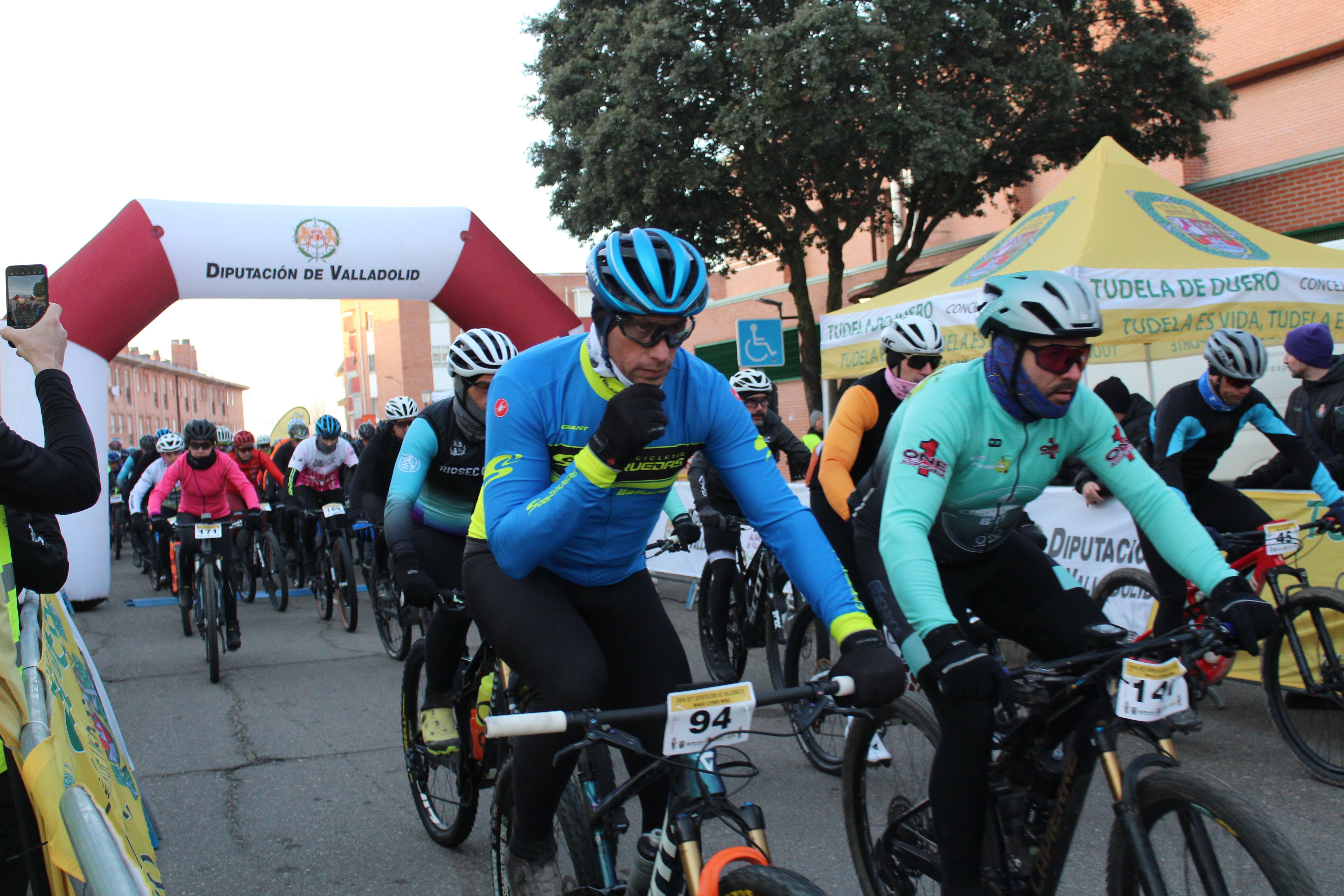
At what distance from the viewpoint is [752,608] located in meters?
6.39

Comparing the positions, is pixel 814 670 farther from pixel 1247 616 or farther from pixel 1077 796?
pixel 1247 616

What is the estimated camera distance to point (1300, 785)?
15.0ft

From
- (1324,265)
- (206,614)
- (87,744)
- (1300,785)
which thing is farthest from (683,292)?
(1324,265)

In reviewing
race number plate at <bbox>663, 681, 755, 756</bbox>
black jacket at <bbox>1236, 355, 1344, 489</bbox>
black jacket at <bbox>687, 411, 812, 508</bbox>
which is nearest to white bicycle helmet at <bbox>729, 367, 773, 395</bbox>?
black jacket at <bbox>687, 411, 812, 508</bbox>

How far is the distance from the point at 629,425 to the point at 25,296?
6.15 feet

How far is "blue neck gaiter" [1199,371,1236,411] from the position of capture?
5371 millimetres

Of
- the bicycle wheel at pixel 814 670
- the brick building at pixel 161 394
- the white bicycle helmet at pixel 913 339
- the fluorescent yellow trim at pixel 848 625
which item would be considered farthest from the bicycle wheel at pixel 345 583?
the brick building at pixel 161 394

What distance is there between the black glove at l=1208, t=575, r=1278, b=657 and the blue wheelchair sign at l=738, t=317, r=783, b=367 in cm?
963

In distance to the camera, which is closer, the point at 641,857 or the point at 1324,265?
the point at 641,857

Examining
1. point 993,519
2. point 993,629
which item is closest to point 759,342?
point 993,629

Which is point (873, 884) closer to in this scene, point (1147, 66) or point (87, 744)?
point (87, 744)

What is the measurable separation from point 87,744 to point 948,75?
1927 cm

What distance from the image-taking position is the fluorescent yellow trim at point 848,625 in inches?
91.5

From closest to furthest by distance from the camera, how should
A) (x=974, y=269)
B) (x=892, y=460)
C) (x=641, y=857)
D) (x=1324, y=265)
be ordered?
(x=641, y=857) < (x=892, y=460) < (x=1324, y=265) < (x=974, y=269)
